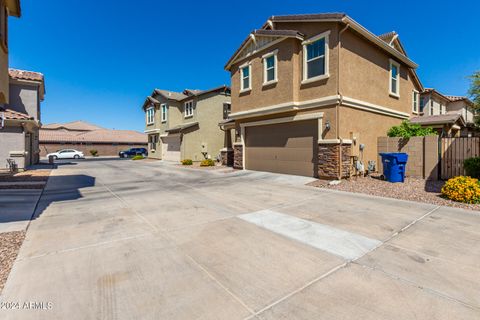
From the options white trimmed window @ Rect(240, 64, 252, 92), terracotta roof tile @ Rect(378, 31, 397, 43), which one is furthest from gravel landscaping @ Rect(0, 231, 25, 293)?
terracotta roof tile @ Rect(378, 31, 397, 43)

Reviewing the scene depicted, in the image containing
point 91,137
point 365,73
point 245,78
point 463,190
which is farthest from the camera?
point 91,137

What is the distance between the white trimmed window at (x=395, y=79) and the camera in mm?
14289

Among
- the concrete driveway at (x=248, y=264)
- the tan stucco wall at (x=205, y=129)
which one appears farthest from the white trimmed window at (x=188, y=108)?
the concrete driveway at (x=248, y=264)

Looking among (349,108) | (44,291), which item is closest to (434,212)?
(349,108)

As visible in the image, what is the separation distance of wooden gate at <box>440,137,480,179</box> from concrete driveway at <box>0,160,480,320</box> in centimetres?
531

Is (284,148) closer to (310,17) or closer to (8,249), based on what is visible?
(310,17)

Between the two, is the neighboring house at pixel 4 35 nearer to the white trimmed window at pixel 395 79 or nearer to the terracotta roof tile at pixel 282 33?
the terracotta roof tile at pixel 282 33

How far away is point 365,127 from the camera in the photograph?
1219cm

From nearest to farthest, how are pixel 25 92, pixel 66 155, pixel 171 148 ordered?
1. pixel 25 92
2. pixel 171 148
3. pixel 66 155

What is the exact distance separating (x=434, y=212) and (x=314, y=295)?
216 inches

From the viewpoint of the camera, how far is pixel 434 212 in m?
6.30

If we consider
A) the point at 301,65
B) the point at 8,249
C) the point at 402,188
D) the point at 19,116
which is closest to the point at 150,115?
the point at 19,116

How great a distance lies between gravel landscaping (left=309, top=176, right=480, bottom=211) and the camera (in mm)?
7397

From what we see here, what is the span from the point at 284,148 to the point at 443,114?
1674cm
